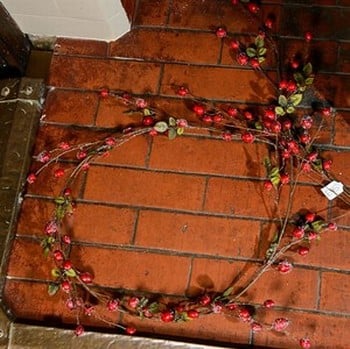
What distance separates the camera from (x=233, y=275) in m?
1.31

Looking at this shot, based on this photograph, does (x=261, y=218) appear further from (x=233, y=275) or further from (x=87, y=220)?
(x=87, y=220)

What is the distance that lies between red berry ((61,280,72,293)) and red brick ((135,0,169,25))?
2.39ft

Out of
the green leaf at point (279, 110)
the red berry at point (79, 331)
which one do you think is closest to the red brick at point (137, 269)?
the red berry at point (79, 331)

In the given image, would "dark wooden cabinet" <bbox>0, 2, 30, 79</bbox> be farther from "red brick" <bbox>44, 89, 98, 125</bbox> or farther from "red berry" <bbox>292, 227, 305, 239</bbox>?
"red berry" <bbox>292, 227, 305, 239</bbox>

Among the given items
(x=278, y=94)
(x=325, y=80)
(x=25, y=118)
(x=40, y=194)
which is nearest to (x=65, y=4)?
(x=25, y=118)

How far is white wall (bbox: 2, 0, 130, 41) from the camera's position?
1.42 m

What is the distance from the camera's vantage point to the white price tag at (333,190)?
1.34 meters

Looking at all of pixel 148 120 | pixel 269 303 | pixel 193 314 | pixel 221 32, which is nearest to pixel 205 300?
pixel 193 314

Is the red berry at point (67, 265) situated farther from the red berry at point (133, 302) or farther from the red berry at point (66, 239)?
the red berry at point (133, 302)

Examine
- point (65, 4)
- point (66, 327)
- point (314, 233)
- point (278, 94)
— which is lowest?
point (66, 327)

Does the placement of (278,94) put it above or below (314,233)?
above

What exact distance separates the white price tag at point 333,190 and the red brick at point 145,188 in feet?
0.99

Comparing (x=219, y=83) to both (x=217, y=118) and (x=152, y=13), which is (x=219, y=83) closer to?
(x=217, y=118)

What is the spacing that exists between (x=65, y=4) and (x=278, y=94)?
590 millimetres
